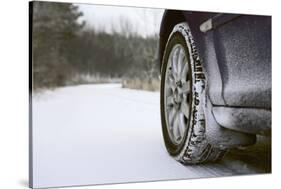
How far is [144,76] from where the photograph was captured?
362cm

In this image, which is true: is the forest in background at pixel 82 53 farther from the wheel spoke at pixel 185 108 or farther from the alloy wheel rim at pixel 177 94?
the wheel spoke at pixel 185 108

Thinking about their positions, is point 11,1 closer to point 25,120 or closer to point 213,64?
point 25,120

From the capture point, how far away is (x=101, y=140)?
3518mm

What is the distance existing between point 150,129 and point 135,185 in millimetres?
415

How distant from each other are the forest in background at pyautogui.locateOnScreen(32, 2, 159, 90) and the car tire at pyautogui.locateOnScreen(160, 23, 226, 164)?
5.1 inches

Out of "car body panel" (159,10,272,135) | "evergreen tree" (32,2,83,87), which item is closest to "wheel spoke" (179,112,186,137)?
"car body panel" (159,10,272,135)

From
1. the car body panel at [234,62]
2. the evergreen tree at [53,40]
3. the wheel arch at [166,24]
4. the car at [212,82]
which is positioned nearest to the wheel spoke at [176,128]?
the car at [212,82]

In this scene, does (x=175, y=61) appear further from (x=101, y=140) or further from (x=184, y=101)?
(x=101, y=140)

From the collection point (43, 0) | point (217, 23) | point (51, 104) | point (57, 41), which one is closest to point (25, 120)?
point (51, 104)

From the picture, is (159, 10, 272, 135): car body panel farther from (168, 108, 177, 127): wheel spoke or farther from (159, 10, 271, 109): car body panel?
(168, 108, 177, 127): wheel spoke

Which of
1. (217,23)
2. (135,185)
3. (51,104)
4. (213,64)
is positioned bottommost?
(135,185)

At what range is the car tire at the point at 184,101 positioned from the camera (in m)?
3.61

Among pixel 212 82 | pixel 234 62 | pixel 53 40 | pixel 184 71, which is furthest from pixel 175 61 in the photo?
pixel 53 40

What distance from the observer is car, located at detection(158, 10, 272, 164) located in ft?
11.6
